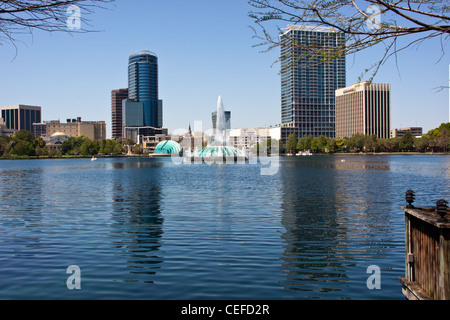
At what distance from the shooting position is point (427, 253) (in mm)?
8695

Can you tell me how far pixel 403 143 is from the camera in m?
192

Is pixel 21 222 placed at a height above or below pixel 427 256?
below

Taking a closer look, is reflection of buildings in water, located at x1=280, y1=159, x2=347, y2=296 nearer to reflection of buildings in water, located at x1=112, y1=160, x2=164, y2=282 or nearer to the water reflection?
the water reflection

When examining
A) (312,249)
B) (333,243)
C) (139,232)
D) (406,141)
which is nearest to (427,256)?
(312,249)

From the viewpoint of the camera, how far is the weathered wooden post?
7.72 metres

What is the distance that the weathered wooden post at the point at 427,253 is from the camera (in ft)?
25.3

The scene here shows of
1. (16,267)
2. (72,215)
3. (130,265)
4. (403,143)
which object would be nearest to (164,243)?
(130,265)

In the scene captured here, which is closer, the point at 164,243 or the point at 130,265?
the point at 130,265

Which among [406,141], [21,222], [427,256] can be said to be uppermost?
[406,141]

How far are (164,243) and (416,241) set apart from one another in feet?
33.3

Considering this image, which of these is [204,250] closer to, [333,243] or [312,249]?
[312,249]

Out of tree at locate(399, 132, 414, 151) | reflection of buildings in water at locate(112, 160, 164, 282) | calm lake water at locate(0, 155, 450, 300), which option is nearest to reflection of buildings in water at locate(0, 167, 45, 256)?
calm lake water at locate(0, 155, 450, 300)
